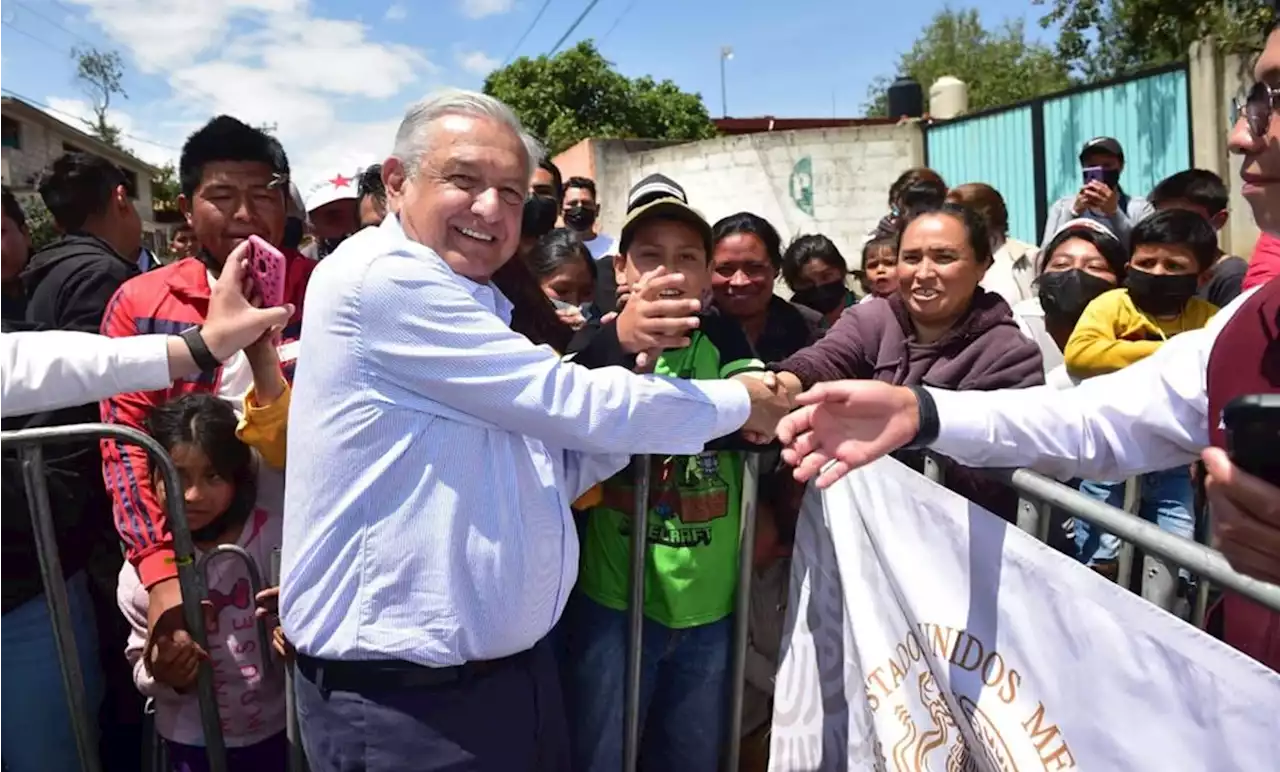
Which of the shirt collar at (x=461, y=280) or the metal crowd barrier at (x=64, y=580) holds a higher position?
the shirt collar at (x=461, y=280)

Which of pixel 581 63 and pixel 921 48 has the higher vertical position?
pixel 921 48

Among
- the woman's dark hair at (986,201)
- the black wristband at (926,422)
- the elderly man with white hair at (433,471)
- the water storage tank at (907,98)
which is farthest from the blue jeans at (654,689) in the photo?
the water storage tank at (907,98)

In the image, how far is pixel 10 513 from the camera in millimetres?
2350

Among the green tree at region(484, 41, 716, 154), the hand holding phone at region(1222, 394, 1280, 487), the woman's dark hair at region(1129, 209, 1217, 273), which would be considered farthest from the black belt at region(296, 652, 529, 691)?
the green tree at region(484, 41, 716, 154)

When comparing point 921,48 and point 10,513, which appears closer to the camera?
point 10,513

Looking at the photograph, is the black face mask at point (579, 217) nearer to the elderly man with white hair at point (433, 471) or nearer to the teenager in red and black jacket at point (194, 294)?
the teenager in red and black jacket at point (194, 294)

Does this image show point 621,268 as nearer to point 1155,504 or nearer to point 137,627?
point 137,627

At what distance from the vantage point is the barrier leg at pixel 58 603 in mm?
2174

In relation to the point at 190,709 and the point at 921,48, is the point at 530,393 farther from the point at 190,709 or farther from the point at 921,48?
the point at 921,48

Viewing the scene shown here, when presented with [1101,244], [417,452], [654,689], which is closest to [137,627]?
[417,452]

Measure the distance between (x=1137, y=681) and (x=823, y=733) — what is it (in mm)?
1088

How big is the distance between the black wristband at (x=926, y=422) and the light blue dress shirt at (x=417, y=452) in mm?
569

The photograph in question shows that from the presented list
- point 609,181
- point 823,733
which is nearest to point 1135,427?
point 823,733

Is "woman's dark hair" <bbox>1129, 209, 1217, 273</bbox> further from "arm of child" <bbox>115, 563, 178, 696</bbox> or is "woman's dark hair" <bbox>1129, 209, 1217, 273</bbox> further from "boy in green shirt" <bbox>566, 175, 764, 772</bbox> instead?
"arm of child" <bbox>115, 563, 178, 696</bbox>
